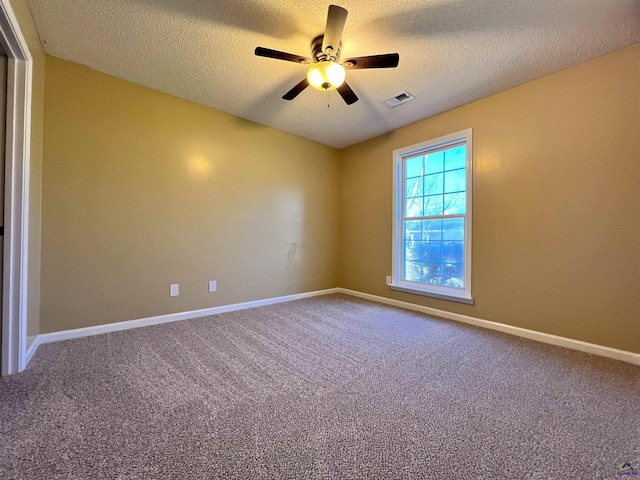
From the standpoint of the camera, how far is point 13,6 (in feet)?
4.88

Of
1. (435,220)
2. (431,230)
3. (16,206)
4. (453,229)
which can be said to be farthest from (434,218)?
(16,206)

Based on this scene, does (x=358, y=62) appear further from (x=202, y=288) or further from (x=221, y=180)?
(x=202, y=288)

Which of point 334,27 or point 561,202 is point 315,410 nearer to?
point 334,27

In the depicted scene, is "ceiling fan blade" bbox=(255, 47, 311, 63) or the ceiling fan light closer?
"ceiling fan blade" bbox=(255, 47, 311, 63)

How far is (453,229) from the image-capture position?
3021 millimetres

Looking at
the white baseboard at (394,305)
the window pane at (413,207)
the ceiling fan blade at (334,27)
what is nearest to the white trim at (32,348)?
the white baseboard at (394,305)

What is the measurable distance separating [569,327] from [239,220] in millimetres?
3475

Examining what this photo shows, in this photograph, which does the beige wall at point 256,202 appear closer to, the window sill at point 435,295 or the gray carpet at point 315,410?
the window sill at point 435,295

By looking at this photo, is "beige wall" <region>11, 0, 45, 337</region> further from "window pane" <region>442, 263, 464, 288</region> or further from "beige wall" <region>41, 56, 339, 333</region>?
"window pane" <region>442, 263, 464, 288</region>

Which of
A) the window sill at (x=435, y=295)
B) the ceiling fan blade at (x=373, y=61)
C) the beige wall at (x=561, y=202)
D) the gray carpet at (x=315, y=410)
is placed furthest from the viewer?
the window sill at (x=435, y=295)

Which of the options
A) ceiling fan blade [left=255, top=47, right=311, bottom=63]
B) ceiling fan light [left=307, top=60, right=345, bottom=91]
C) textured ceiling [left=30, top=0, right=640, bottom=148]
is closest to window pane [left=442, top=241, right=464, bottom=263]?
textured ceiling [left=30, top=0, right=640, bottom=148]

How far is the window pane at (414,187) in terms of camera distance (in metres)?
3.38

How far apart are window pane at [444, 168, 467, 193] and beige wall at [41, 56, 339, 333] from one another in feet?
6.35

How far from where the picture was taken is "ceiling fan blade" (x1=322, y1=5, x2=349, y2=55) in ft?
4.85
